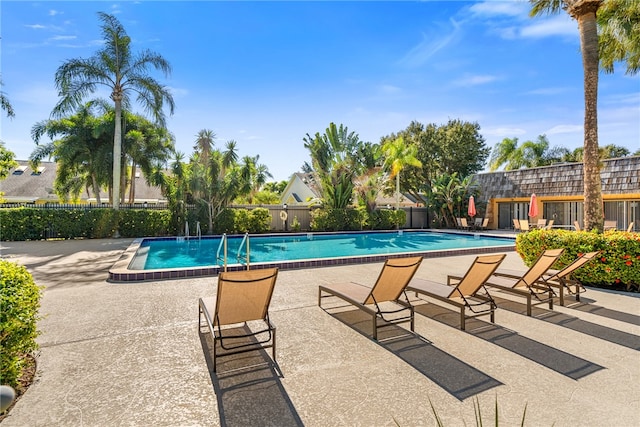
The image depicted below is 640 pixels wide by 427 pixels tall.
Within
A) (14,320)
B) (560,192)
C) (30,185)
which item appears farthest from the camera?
(30,185)

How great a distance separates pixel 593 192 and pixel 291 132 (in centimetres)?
1751

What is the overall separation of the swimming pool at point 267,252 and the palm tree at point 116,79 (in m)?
5.71

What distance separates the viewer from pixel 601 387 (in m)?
3.00

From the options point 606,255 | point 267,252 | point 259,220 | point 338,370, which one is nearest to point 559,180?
point 606,255

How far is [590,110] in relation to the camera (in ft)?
25.2

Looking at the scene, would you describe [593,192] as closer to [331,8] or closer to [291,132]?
[331,8]

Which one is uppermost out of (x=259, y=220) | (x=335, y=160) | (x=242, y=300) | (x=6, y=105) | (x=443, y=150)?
(x=443, y=150)

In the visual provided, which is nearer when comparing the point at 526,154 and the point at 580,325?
the point at 580,325

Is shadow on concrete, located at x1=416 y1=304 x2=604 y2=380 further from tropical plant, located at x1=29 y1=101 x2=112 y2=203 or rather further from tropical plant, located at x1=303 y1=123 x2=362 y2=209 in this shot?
tropical plant, located at x1=29 y1=101 x2=112 y2=203

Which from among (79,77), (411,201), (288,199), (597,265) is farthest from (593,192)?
(288,199)

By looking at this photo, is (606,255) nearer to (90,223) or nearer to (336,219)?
(336,219)

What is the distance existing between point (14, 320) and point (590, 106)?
1059 centimetres

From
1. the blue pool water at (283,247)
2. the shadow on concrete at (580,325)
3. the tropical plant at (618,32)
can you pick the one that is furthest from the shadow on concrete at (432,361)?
the tropical plant at (618,32)

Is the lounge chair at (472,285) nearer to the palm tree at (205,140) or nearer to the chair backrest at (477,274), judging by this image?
the chair backrest at (477,274)
